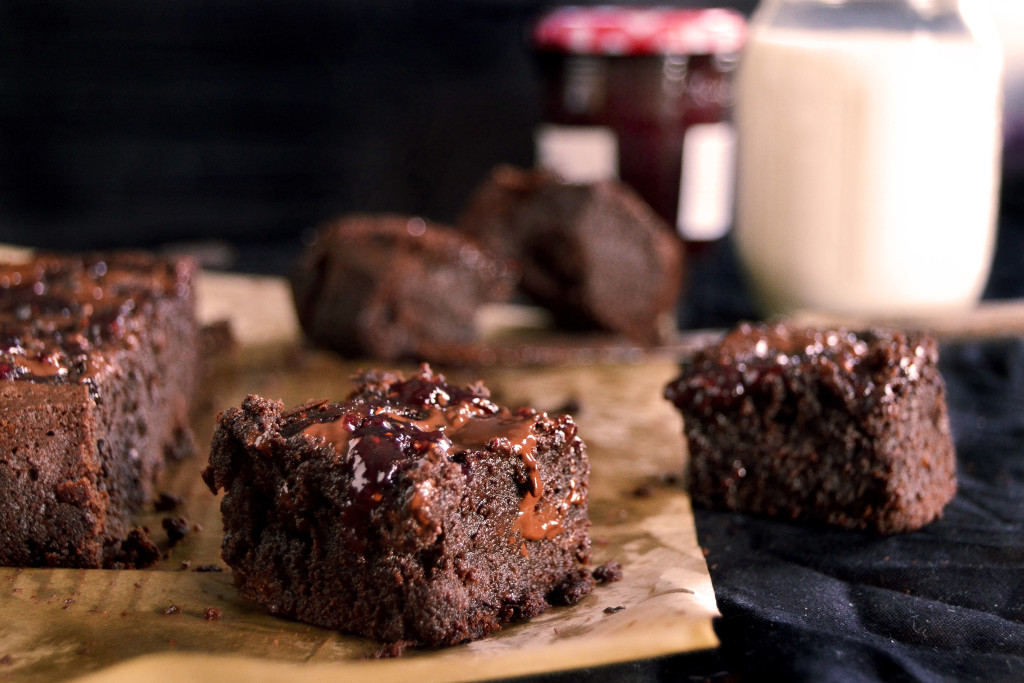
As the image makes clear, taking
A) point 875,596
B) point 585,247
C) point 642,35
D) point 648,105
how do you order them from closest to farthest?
point 875,596 < point 585,247 < point 642,35 < point 648,105

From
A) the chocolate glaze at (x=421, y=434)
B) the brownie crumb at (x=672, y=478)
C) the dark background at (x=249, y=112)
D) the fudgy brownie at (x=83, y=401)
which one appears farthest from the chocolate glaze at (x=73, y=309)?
the dark background at (x=249, y=112)

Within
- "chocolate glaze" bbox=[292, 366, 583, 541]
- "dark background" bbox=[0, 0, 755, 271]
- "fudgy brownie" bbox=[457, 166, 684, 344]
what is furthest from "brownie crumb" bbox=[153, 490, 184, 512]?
"dark background" bbox=[0, 0, 755, 271]

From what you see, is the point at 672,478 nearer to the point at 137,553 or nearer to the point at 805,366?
the point at 805,366

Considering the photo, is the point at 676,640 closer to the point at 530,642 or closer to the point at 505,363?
the point at 530,642

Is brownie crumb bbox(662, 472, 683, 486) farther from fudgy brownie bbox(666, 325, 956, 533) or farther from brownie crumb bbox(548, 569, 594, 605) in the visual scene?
brownie crumb bbox(548, 569, 594, 605)

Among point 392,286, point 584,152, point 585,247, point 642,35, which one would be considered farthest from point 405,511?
point 642,35

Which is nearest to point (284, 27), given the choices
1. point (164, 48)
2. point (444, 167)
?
point (164, 48)

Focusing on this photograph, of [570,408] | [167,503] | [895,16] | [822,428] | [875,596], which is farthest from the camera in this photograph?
[895,16]

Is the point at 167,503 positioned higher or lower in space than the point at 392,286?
lower
